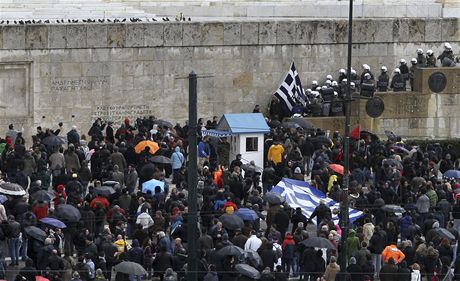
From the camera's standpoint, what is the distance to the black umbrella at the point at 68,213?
136 ft

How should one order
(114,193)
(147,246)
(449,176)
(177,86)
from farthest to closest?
Answer: (177,86) < (449,176) < (114,193) < (147,246)

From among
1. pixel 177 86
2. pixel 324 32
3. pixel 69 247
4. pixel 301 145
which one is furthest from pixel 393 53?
pixel 69 247

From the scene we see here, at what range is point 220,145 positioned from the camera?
5122 cm

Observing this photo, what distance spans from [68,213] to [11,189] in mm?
1806

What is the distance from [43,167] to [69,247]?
518 centimetres

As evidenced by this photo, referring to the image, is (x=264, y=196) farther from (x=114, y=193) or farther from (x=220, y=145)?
(x=220, y=145)

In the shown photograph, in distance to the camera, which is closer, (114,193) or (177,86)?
(114,193)

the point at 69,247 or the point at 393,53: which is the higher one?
the point at 393,53

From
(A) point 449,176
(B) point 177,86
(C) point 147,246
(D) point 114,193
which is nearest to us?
(C) point 147,246

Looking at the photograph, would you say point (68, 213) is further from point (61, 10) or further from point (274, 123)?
point (61, 10)

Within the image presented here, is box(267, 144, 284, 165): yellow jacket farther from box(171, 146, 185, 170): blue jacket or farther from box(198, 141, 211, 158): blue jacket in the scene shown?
box(171, 146, 185, 170): blue jacket

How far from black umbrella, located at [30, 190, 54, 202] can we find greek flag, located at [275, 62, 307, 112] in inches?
635

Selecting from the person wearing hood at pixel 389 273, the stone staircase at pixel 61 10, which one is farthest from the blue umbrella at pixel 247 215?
the stone staircase at pixel 61 10

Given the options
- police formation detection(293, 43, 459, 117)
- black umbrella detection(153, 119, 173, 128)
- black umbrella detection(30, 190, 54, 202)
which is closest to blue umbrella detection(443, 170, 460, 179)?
police formation detection(293, 43, 459, 117)
